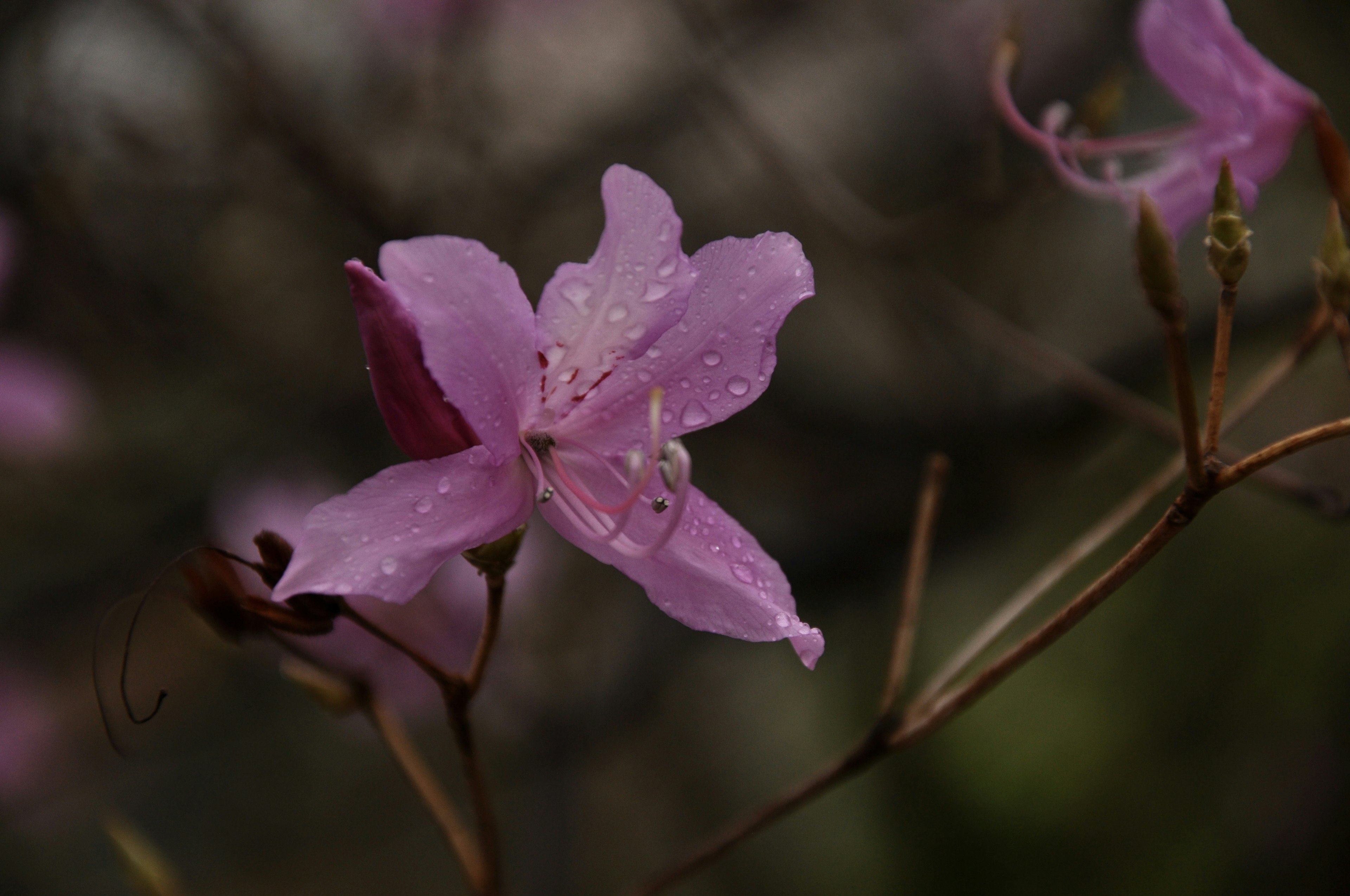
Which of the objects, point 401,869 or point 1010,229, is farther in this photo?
point 401,869

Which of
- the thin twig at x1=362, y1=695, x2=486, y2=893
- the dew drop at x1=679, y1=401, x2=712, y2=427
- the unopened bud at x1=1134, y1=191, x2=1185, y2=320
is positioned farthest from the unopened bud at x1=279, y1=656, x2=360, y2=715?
the unopened bud at x1=1134, y1=191, x2=1185, y2=320

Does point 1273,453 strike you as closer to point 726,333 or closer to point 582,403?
point 726,333

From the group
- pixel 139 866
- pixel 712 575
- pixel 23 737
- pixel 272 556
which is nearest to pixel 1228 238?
pixel 712 575

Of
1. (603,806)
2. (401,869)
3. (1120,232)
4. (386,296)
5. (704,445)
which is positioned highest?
(386,296)

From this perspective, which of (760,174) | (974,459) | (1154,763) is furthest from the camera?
(760,174)

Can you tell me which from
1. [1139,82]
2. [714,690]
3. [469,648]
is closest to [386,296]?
[469,648]

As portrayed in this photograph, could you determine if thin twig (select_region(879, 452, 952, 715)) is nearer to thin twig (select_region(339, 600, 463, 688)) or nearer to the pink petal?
thin twig (select_region(339, 600, 463, 688))

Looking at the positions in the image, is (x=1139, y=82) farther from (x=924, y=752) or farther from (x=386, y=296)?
(x=386, y=296)

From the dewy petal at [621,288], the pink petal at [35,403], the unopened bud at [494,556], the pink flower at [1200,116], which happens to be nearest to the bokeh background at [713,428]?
the pink petal at [35,403]

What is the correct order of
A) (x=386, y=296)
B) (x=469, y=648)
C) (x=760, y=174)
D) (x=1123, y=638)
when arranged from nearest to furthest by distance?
(x=386, y=296)
(x=469, y=648)
(x=1123, y=638)
(x=760, y=174)
